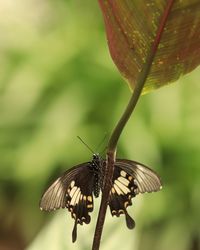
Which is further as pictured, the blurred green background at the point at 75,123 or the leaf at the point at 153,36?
the blurred green background at the point at 75,123

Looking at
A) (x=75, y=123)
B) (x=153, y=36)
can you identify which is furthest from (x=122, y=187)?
(x=75, y=123)

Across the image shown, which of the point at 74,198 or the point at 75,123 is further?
the point at 75,123

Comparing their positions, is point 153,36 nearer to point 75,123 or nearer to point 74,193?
point 74,193

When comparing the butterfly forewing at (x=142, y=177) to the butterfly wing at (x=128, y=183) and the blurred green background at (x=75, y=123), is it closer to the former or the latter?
the butterfly wing at (x=128, y=183)

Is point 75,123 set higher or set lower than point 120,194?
lower

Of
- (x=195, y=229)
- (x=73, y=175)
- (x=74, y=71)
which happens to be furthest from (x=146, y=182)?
(x=74, y=71)

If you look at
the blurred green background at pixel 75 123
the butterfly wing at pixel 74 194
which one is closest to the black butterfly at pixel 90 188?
the butterfly wing at pixel 74 194

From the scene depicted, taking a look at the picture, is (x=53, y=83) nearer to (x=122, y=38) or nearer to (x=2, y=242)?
(x=2, y=242)
